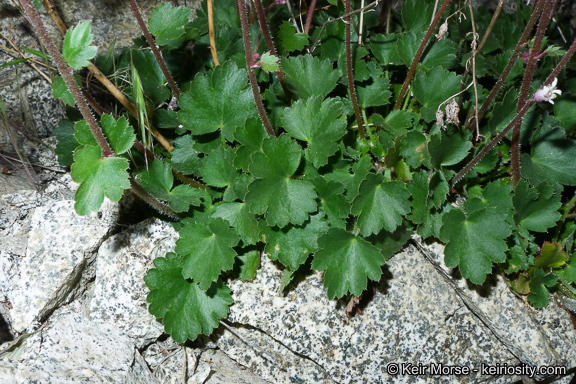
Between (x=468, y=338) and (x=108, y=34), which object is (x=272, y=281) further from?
(x=108, y=34)

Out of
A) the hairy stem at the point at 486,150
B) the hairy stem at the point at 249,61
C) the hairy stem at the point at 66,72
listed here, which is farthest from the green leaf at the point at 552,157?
the hairy stem at the point at 66,72

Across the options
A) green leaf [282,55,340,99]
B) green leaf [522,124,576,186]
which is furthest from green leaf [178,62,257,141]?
green leaf [522,124,576,186]

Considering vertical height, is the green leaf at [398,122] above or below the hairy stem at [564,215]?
above

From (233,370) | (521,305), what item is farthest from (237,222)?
(521,305)

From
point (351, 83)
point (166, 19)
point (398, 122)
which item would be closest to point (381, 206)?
point (398, 122)

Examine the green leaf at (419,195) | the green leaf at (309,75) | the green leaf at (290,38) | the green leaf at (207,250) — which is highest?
the green leaf at (290,38)

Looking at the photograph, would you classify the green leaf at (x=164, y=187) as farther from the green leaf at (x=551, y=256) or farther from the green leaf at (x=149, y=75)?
the green leaf at (x=551, y=256)

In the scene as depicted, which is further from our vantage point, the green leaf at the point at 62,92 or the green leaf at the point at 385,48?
the green leaf at the point at 385,48
